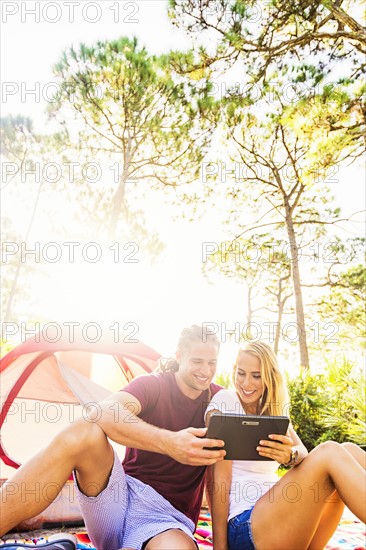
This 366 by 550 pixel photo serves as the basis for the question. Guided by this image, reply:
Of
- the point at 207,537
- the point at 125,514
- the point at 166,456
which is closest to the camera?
the point at 125,514

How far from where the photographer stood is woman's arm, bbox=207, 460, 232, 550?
1697 mm

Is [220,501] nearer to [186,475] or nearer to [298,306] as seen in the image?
[186,475]

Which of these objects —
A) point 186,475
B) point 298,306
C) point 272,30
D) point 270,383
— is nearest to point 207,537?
point 186,475

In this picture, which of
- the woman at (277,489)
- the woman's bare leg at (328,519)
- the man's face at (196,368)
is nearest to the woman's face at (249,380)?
the woman at (277,489)

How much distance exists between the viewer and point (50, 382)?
353cm

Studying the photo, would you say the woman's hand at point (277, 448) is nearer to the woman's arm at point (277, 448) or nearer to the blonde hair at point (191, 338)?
the woman's arm at point (277, 448)

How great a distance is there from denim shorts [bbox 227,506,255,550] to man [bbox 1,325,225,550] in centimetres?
15

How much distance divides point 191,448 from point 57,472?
17.9 inches

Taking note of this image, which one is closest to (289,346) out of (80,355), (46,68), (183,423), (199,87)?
(199,87)

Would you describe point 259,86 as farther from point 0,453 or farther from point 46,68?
point 0,453

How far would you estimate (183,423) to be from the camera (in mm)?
1986

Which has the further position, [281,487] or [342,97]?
[342,97]

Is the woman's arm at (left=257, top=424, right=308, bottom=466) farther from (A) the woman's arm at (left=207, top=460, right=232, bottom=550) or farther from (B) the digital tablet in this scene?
(A) the woman's arm at (left=207, top=460, right=232, bottom=550)

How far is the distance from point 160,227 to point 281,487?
370 inches
